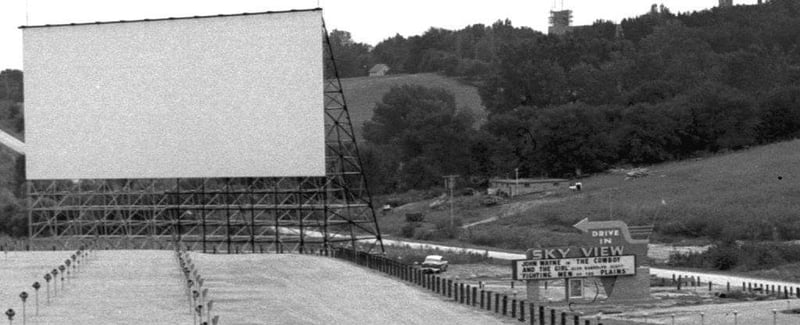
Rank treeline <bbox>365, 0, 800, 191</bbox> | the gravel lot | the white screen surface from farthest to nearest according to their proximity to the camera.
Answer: treeline <bbox>365, 0, 800, 191</bbox>
the white screen surface
the gravel lot

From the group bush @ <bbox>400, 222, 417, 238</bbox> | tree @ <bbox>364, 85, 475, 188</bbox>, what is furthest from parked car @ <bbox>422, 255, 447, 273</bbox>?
tree @ <bbox>364, 85, 475, 188</bbox>

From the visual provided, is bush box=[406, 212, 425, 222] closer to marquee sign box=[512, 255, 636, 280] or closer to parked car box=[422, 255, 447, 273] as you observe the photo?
parked car box=[422, 255, 447, 273]

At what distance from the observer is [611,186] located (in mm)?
104000

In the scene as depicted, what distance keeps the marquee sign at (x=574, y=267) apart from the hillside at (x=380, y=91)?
114 m

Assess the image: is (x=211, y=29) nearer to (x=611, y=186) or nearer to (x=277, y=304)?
(x=277, y=304)

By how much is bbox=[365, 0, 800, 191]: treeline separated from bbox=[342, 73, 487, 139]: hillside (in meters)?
14.2

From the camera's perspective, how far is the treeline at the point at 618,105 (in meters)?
117

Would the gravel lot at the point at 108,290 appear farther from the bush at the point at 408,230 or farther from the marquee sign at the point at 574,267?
the bush at the point at 408,230

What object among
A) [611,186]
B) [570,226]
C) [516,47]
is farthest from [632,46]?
[570,226]

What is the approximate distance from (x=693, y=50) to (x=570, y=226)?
74.0 meters

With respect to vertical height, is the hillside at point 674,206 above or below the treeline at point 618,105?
below

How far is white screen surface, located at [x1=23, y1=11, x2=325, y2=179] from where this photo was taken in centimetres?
6950

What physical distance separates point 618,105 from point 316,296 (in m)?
87.5

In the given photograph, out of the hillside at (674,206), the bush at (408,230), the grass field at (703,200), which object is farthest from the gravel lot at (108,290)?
the grass field at (703,200)
